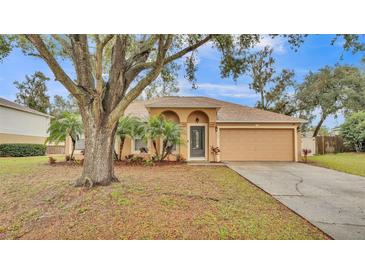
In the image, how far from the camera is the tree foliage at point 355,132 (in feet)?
39.1

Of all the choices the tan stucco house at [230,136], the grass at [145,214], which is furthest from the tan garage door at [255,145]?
the grass at [145,214]

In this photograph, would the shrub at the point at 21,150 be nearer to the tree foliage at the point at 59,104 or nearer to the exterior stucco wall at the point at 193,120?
the tree foliage at the point at 59,104

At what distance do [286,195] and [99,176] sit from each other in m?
4.22

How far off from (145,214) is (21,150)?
41.1ft

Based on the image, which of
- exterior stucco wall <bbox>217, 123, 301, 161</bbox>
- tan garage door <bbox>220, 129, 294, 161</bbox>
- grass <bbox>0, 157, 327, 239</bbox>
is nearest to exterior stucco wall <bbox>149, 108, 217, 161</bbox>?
exterior stucco wall <bbox>217, 123, 301, 161</bbox>

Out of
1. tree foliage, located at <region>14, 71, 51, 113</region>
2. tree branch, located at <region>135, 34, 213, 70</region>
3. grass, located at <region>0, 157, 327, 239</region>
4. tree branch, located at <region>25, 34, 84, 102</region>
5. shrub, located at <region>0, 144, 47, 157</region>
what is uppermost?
tree foliage, located at <region>14, 71, 51, 113</region>

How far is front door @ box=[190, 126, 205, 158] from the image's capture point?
11070mm

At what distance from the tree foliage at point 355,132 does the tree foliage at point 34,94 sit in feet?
64.2

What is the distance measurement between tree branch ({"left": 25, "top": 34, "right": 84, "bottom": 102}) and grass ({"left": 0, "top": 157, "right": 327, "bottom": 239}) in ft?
7.14

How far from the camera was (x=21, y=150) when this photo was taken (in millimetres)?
12391

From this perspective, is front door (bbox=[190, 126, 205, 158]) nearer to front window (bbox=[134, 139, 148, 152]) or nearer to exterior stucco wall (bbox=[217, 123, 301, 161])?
exterior stucco wall (bbox=[217, 123, 301, 161])

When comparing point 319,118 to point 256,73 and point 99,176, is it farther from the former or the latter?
point 99,176
